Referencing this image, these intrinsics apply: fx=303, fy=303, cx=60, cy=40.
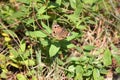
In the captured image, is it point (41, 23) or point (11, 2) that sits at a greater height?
point (11, 2)

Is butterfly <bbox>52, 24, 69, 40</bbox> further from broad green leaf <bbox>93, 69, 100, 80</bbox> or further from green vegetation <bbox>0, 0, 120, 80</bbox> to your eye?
broad green leaf <bbox>93, 69, 100, 80</bbox>

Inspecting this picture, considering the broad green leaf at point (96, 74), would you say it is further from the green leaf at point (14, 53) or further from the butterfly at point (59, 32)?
the green leaf at point (14, 53)

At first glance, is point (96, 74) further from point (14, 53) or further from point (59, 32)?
point (14, 53)

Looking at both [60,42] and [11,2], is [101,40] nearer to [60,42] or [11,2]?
[60,42]

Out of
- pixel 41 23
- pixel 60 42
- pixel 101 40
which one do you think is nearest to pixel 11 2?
pixel 41 23

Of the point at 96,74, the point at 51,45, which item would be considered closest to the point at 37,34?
the point at 51,45
